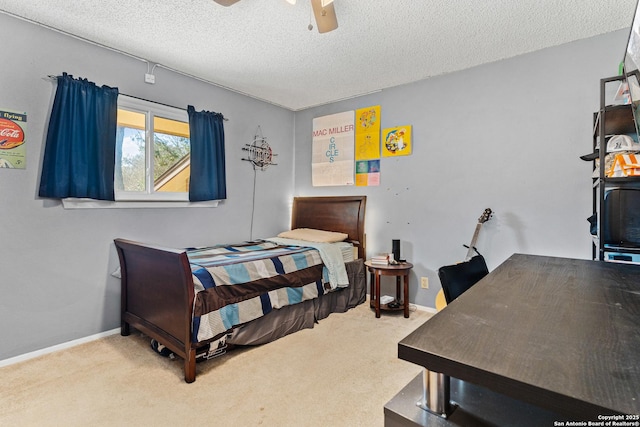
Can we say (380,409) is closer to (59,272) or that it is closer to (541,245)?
(541,245)

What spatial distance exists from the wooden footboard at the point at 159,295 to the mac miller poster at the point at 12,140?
81 centimetres

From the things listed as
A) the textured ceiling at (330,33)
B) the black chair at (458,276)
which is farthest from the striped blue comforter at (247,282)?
the textured ceiling at (330,33)

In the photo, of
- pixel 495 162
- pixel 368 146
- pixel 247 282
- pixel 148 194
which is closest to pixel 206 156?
pixel 148 194

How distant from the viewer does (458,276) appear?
1379 mm

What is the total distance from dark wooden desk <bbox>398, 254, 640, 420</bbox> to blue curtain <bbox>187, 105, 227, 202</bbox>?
2.72 meters

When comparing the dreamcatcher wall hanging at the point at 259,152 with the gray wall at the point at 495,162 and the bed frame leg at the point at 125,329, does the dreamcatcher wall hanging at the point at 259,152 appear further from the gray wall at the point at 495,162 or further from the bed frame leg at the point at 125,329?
the bed frame leg at the point at 125,329

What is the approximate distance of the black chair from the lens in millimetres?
1285

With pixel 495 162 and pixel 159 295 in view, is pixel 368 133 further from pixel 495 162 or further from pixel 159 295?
pixel 159 295

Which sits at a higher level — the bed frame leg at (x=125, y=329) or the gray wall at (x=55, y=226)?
the gray wall at (x=55, y=226)

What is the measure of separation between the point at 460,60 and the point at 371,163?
1.28 meters

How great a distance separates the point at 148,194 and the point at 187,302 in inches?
55.4

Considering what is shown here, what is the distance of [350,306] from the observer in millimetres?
3238

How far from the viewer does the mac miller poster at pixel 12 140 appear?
2.07 m

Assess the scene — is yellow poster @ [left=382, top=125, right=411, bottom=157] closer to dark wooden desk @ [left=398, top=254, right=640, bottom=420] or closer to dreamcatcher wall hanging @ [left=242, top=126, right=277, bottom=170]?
dreamcatcher wall hanging @ [left=242, top=126, right=277, bottom=170]
